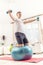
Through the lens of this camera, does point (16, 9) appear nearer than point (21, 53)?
No

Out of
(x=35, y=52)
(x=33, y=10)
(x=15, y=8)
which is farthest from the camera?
(x=15, y=8)

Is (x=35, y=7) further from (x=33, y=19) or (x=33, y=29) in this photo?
(x=33, y=29)

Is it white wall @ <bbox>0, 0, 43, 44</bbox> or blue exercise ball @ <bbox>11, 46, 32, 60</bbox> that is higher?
white wall @ <bbox>0, 0, 43, 44</bbox>

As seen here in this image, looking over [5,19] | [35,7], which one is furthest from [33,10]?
[5,19]

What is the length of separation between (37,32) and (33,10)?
772 millimetres

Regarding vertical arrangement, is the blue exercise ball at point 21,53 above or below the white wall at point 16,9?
below

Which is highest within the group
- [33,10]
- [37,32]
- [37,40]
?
[33,10]

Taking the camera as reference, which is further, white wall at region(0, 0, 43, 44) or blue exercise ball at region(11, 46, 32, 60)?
white wall at region(0, 0, 43, 44)

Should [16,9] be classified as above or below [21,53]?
above

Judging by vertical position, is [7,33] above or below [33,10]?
below

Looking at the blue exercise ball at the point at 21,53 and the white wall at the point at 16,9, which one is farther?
the white wall at the point at 16,9

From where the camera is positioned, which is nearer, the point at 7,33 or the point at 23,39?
the point at 23,39

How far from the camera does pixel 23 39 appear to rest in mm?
2787

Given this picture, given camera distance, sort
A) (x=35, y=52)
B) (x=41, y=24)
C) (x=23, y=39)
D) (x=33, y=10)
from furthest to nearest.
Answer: (x=33, y=10) → (x=41, y=24) → (x=35, y=52) → (x=23, y=39)
